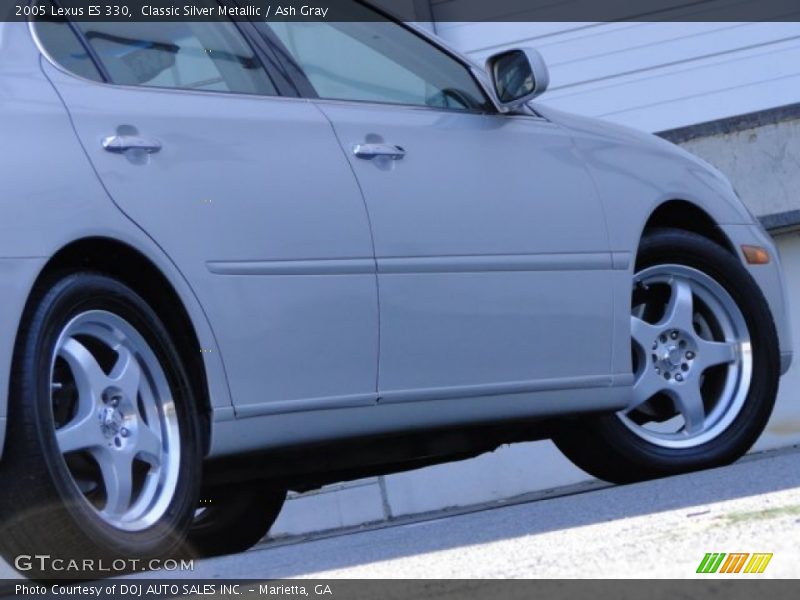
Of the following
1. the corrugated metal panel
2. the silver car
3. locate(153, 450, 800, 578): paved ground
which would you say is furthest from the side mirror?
the corrugated metal panel

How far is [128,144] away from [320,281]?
640 mm

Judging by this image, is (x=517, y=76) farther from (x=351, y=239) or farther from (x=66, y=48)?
(x=66, y=48)

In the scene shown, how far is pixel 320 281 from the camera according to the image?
15.4 feet

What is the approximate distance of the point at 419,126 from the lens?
5.25m

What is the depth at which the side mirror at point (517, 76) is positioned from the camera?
5.64m

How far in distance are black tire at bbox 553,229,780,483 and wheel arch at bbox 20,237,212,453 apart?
1610mm

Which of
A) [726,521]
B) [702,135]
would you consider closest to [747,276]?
[726,521]

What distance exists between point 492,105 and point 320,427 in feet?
4.79

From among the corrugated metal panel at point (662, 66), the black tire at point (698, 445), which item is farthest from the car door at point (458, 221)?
the corrugated metal panel at point (662, 66)

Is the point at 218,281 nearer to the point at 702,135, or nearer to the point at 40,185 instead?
the point at 40,185

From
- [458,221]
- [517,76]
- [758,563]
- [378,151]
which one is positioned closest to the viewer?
[758,563]

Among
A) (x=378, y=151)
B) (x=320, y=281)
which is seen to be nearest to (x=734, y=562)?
(x=320, y=281)

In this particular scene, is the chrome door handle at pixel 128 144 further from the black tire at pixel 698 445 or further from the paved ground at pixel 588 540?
Answer: the black tire at pixel 698 445

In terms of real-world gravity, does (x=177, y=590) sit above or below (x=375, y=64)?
below
